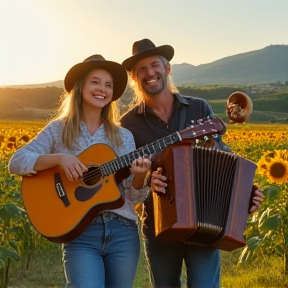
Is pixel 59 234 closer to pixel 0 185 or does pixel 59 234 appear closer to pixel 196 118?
pixel 196 118

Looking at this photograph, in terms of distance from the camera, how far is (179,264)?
3975 millimetres

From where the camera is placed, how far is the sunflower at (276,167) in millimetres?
6316

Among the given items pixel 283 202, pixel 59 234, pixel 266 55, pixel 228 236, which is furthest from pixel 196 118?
pixel 266 55

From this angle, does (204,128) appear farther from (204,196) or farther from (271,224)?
(271,224)

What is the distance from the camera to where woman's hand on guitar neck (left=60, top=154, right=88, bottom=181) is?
351 centimetres

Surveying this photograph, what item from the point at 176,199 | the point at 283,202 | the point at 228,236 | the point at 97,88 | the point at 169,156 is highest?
the point at 97,88

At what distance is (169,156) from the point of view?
347 centimetres

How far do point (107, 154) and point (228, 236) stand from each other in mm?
868

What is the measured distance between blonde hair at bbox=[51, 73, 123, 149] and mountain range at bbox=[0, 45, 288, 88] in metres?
149

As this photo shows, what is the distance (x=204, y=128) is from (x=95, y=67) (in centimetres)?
76

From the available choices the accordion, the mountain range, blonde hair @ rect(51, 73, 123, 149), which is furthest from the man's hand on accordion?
the mountain range

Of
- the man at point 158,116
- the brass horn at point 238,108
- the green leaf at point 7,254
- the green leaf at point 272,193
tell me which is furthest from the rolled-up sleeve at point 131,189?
the green leaf at point 272,193

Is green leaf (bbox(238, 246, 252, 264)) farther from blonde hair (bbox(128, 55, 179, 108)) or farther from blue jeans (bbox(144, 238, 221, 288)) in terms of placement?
blonde hair (bbox(128, 55, 179, 108))

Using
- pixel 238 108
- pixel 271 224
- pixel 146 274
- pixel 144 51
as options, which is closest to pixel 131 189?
pixel 144 51
